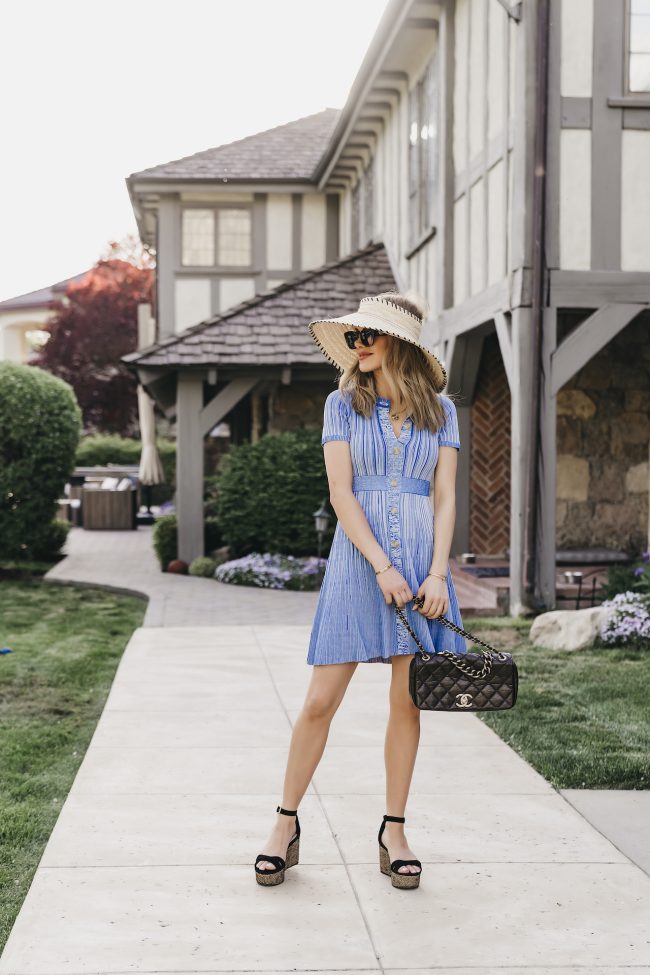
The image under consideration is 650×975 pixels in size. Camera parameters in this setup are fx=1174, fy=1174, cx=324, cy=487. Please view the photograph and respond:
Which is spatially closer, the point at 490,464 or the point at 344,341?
the point at 344,341

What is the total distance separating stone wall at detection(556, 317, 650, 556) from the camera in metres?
12.4

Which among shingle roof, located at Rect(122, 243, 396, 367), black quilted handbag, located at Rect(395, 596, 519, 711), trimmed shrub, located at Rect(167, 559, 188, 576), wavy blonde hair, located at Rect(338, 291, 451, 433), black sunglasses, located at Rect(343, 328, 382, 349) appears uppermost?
shingle roof, located at Rect(122, 243, 396, 367)

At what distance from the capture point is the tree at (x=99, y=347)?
33.8 meters

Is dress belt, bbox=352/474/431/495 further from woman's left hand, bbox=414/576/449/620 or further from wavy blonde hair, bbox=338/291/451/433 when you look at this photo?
woman's left hand, bbox=414/576/449/620

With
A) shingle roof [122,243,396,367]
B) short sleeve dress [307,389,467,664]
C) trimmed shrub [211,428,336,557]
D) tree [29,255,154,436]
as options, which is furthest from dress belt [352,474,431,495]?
tree [29,255,154,436]

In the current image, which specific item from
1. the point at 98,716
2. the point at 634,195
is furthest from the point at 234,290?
the point at 98,716

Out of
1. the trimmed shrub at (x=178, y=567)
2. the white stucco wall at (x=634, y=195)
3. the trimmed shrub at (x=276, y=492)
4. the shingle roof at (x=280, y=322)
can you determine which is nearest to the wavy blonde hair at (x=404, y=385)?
the white stucco wall at (x=634, y=195)

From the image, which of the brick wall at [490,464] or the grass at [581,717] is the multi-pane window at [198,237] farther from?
the grass at [581,717]

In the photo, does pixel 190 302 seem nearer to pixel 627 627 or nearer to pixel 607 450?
pixel 607 450

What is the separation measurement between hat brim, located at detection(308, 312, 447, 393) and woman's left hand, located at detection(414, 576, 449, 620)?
706mm

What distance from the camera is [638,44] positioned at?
31.7 feet

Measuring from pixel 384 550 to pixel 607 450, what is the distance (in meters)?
9.13

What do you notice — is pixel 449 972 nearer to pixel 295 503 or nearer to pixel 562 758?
pixel 562 758

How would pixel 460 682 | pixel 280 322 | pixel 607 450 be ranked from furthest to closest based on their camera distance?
1. pixel 280 322
2. pixel 607 450
3. pixel 460 682
